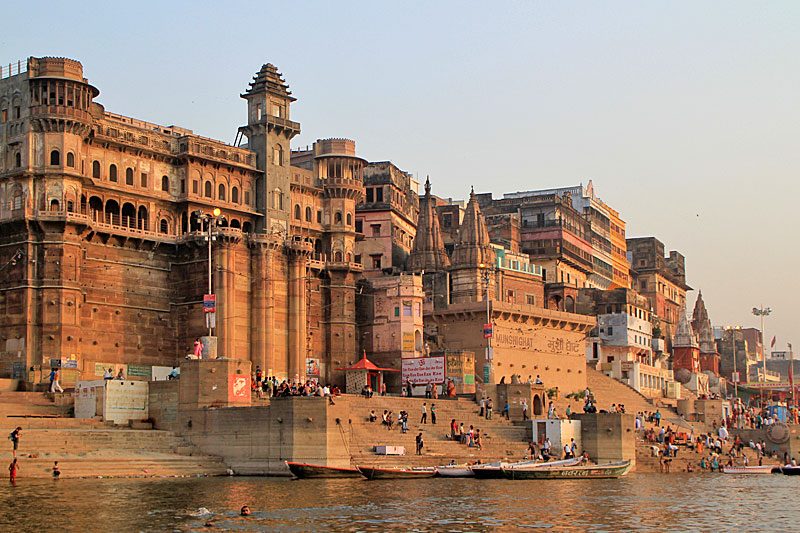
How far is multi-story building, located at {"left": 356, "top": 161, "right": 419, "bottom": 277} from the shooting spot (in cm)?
8762

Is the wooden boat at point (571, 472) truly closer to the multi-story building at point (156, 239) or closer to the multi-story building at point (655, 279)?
the multi-story building at point (156, 239)

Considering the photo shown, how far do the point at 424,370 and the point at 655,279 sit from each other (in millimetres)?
73598

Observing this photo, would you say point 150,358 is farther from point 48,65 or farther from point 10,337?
point 48,65

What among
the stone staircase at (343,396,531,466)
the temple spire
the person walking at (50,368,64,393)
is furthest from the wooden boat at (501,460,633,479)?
the temple spire

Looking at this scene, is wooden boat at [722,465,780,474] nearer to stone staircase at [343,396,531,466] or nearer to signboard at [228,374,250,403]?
stone staircase at [343,396,531,466]

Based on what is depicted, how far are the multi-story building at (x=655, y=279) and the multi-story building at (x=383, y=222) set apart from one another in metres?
48.3

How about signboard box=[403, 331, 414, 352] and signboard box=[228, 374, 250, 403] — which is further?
signboard box=[403, 331, 414, 352]

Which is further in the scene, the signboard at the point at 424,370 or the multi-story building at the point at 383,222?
the multi-story building at the point at 383,222

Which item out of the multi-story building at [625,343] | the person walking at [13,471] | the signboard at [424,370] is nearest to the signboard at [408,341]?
the signboard at [424,370]

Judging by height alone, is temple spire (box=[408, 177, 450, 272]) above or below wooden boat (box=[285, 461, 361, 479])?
above

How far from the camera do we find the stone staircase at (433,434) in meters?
50.1

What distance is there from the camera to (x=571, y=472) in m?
49.0

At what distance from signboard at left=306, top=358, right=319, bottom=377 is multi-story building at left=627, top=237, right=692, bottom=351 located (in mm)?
66933

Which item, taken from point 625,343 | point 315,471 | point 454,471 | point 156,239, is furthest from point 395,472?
point 625,343
